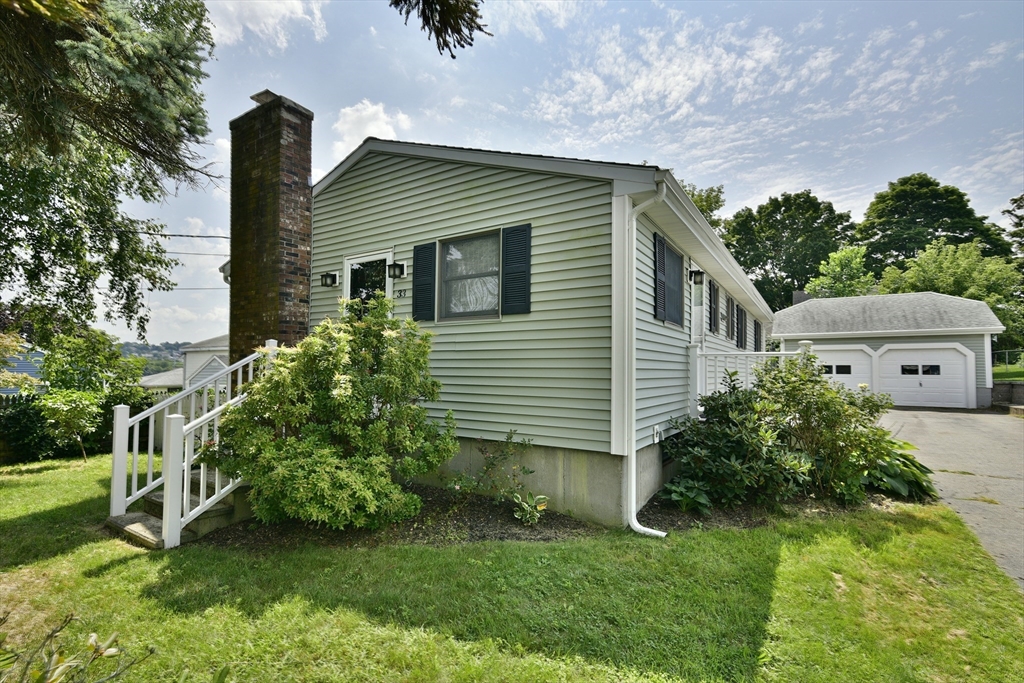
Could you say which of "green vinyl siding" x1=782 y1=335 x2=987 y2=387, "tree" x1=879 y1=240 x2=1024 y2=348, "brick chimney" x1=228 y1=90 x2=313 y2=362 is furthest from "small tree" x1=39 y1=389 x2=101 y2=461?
"tree" x1=879 y1=240 x2=1024 y2=348

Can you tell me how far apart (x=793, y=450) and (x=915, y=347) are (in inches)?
556

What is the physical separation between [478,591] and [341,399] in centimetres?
203

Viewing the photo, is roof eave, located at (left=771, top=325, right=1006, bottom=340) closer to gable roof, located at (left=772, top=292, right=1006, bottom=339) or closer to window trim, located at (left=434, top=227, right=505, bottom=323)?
gable roof, located at (left=772, top=292, right=1006, bottom=339)

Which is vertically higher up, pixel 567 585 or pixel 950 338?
pixel 950 338

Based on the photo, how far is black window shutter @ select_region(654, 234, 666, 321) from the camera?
552 centimetres

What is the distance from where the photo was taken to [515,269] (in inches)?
207

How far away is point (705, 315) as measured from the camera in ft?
26.8

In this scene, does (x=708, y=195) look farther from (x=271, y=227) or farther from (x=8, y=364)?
(x=8, y=364)

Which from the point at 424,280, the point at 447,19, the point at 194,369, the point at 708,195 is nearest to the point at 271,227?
the point at 424,280

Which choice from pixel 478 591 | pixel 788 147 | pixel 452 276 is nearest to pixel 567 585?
pixel 478 591

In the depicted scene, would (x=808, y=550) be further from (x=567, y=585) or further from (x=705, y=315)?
(x=705, y=315)

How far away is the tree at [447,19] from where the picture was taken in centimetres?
282

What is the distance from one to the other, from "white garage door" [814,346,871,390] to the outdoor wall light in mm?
15769

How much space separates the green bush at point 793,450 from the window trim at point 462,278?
2.84 m
